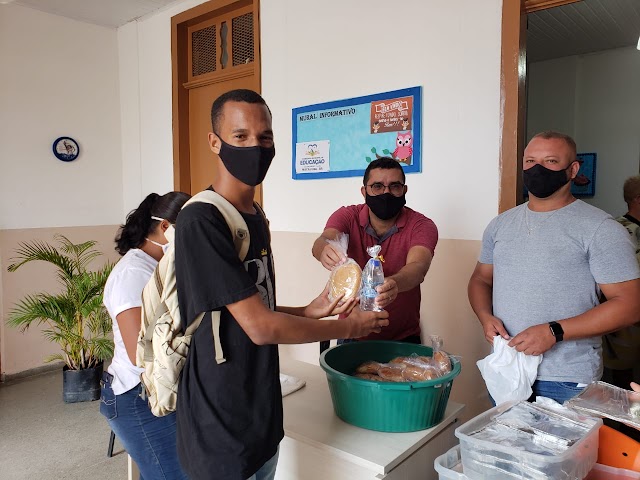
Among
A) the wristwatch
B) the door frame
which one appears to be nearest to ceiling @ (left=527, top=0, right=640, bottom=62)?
the door frame

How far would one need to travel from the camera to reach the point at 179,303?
125cm

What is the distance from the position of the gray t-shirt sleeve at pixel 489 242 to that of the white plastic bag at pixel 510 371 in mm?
380

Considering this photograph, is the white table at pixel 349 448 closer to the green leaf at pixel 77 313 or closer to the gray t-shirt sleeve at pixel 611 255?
the gray t-shirt sleeve at pixel 611 255

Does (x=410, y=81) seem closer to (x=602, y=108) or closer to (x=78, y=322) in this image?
(x=602, y=108)

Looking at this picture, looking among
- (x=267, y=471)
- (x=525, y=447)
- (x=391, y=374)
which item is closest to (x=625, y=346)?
(x=391, y=374)

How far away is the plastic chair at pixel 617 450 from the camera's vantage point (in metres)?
1.07

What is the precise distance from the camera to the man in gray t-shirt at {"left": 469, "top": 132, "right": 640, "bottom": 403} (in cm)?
167

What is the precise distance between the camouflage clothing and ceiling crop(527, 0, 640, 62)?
172 centimetres

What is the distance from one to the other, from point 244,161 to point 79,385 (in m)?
3.37

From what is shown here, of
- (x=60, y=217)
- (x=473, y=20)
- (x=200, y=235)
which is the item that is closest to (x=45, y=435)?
(x=60, y=217)

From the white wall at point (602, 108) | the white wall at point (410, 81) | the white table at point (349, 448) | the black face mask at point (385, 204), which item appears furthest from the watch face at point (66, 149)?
the white wall at point (602, 108)

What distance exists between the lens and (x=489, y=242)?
6.72ft

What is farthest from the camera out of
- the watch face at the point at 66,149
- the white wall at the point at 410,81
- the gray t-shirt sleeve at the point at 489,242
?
the watch face at the point at 66,149

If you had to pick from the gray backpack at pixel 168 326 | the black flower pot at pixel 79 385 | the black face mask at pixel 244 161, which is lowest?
the black flower pot at pixel 79 385
